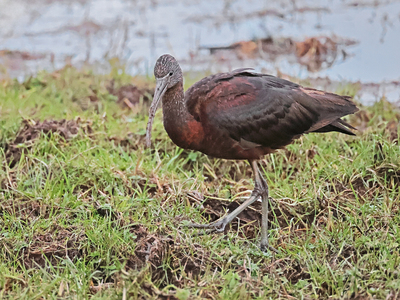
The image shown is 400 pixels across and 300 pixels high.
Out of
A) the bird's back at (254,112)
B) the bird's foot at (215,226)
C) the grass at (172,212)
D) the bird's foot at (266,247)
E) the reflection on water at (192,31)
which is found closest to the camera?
the grass at (172,212)

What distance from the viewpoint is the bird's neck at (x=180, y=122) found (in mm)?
4566

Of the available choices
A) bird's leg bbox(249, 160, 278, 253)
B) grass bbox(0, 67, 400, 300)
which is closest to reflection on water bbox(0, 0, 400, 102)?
grass bbox(0, 67, 400, 300)

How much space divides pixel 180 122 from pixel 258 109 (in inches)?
26.3

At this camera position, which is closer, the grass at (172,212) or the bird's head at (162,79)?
the grass at (172,212)

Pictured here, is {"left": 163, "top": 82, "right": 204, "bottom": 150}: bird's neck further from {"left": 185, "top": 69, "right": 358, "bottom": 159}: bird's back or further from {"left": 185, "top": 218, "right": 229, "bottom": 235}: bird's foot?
{"left": 185, "top": 218, "right": 229, "bottom": 235}: bird's foot

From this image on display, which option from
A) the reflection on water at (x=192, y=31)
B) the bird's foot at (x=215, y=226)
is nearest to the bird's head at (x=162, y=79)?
the bird's foot at (x=215, y=226)

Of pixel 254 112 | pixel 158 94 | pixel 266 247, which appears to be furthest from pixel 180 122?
pixel 266 247

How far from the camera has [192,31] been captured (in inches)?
377

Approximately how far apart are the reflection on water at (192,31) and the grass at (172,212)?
71.0 inches

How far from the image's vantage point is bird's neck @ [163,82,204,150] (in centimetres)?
457

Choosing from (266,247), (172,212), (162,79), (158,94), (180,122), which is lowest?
(266,247)

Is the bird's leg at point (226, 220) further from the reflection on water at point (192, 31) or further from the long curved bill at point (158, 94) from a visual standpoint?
the reflection on water at point (192, 31)

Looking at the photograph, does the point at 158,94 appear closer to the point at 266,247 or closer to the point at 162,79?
the point at 162,79

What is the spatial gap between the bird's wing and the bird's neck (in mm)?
93
